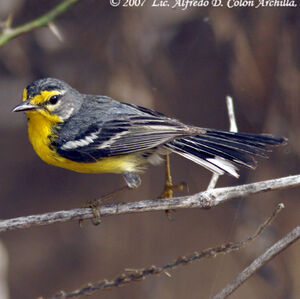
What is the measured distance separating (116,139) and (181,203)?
31.6 inches

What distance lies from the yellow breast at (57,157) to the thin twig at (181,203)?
491 mm

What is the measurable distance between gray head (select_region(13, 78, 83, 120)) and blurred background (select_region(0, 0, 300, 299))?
4.55ft

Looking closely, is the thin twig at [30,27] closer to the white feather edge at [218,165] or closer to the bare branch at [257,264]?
the white feather edge at [218,165]

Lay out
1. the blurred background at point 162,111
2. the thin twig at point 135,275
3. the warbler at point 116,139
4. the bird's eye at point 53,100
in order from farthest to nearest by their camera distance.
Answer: the blurred background at point 162,111 < the bird's eye at point 53,100 < the warbler at point 116,139 < the thin twig at point 135,275

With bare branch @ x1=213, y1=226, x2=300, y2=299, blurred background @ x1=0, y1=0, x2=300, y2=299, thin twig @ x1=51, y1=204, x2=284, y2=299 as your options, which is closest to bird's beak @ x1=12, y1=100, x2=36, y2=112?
thin twig @ x1=51, y1=204, x2=284, y2=299

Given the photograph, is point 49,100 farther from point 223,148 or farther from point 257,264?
point 257,264

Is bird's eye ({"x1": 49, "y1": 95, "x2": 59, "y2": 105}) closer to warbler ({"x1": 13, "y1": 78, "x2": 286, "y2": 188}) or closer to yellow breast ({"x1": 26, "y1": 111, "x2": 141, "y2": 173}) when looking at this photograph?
warbler ({"x1": 13, "y1": 78, "x2": 286, "y2": 188})

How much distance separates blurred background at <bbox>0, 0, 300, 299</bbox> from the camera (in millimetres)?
5359

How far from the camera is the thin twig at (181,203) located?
10.4ft

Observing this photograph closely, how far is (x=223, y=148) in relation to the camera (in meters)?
3.72

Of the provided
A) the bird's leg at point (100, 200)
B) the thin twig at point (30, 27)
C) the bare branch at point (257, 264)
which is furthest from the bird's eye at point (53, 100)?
the bare branch at point (257, 264)

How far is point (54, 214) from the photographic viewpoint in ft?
10.6

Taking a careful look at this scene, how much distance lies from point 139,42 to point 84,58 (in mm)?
648

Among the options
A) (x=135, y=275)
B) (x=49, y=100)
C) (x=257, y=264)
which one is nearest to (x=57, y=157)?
(x=49, y=100)
